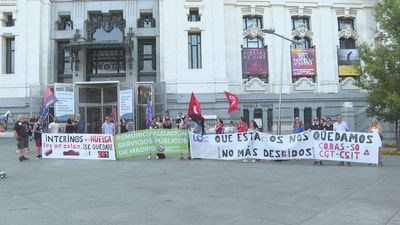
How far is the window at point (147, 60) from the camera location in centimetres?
3067

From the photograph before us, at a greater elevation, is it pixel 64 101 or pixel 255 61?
pixel 255 61

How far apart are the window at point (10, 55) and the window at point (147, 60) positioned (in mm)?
8906

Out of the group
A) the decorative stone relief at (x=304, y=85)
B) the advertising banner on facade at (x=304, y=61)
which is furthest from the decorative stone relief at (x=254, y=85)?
the advertising banner on facade at (x=304, y=61)

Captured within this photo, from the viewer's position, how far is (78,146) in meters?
17.6

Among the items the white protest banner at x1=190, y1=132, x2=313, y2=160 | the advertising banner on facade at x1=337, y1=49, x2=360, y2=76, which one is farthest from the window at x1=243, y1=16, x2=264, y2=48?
the white protest banner at x1=190, y1=132, x2=313, y2=160

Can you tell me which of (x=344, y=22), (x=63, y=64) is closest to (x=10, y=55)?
(x=63, y=64)

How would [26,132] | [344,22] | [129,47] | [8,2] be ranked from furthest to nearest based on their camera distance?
1. [344,22]
2. [8,2]
3. [129,47]
4. [26,132]

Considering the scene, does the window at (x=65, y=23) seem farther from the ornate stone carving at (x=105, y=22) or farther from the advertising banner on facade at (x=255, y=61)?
the advertising banner on facade at (x=255, y=61)

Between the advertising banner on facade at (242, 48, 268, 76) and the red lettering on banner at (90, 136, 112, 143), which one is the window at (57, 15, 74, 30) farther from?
the red lettering on banner at (90, 136, 112, 143)

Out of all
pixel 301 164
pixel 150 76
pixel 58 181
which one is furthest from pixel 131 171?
pixel 150 76

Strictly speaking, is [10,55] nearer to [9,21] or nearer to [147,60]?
[9,21]

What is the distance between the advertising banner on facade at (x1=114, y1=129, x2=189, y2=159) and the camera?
1703 cm

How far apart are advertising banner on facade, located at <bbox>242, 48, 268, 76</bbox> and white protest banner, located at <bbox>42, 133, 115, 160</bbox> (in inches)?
610

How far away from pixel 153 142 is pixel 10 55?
59.8 ft
